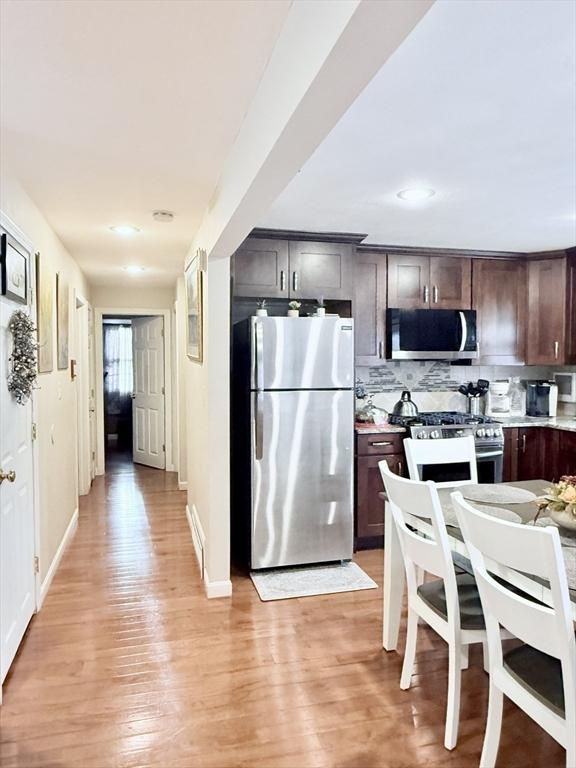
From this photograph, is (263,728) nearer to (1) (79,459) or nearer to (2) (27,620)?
(2) (27,620)

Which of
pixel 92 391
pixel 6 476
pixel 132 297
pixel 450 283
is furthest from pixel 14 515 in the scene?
pixel 132 297

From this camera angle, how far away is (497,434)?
4094mm

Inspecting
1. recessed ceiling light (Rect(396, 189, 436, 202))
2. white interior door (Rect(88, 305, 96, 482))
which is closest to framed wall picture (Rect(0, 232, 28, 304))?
recessed ceiling light (Rect(396, 189, 436, 202))

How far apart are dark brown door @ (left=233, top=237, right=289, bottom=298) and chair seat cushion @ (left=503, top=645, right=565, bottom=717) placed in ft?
8.77

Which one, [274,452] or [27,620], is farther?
[274,452]

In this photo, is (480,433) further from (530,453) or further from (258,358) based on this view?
(258,358)

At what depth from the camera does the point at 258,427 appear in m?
3.38

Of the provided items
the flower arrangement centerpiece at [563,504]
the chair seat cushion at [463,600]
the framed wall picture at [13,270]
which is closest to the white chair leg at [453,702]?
the chair seat cushion at [463,600]

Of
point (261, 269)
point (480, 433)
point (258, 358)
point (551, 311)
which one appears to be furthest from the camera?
point (551, 311)

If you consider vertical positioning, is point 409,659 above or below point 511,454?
below

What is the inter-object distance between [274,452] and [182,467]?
273 centimetres

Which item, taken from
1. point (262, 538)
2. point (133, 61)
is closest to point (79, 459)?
point (262, 538)

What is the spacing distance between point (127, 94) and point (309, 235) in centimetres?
216

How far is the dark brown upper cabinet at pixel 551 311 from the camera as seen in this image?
4418mm
